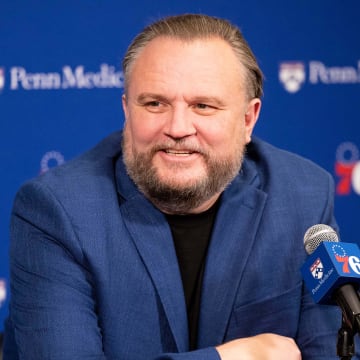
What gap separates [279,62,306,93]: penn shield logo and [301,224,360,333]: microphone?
2.20 meters

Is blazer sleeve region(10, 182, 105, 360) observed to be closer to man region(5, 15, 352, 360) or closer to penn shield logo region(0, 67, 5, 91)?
man region(5, 15, 352, 360)

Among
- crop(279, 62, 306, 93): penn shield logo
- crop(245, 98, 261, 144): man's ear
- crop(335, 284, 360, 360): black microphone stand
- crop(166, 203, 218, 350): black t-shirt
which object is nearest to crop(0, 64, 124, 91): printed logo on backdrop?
crop(279, 62, 306, 93): penn shield logo

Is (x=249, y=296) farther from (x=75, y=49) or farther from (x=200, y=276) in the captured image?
(x=75, y=49)

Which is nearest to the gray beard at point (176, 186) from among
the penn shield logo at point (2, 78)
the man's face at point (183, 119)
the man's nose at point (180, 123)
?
the man's face at point (183, 119)

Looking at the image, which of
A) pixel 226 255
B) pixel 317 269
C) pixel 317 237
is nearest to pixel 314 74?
pixel 226 255

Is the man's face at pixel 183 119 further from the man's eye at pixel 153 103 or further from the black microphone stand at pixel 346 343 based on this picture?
the black microphone stand at pixel 346 343

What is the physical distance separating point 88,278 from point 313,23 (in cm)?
222

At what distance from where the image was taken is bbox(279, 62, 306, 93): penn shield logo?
397cm

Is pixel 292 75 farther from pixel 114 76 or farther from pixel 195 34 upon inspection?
pixel 195 34

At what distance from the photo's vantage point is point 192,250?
256 centimetres

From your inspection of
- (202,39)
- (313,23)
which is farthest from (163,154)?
(313,23)

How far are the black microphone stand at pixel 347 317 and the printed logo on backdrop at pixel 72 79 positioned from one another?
2.38 m

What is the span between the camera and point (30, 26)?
3.84 meters

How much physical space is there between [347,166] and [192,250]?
176 centimetres
